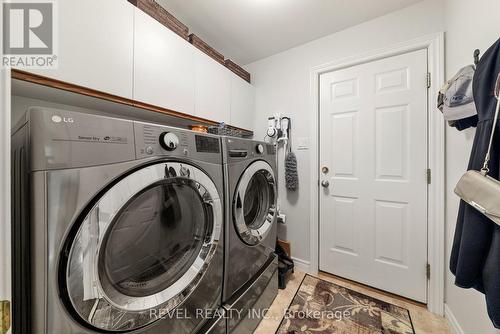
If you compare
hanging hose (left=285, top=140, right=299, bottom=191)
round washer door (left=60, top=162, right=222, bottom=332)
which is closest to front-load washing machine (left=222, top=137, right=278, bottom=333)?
round washer door (left=60, top=162, right=222, bottom=332)

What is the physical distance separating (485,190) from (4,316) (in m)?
1.28

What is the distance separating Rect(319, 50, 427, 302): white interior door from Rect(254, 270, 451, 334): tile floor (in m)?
0.06

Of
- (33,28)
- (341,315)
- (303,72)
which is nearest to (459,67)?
(303,72)

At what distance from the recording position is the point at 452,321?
3.93 ft

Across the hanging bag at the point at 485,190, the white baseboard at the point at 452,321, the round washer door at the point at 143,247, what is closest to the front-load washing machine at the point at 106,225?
the round washer door at the point at 143,247

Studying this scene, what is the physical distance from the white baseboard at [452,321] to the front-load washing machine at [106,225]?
4.85 feet

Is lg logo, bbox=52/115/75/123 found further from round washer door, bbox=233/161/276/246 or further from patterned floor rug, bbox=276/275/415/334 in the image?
patterned floor rug, bbox=276/275/415/334

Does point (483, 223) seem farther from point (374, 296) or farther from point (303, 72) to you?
point (303, 72)

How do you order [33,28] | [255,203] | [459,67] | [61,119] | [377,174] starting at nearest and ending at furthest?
1. [61,119]
2. [33,28]
3. [459,67]
4. [255,203]
5. [377,174]

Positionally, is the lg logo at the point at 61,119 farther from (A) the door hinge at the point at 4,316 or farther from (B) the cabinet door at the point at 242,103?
(B) the cabinet door at the point at 242,103

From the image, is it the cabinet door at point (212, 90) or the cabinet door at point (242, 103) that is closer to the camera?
the cabinet door at point (212, 90)

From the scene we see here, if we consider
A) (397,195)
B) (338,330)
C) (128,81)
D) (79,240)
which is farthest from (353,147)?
(79,240)

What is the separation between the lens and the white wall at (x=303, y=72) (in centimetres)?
142

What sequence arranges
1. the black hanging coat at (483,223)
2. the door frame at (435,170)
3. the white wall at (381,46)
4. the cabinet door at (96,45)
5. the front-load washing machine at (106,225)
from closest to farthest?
the front-load washing machine at (106,225)
the black hanging coat at (483,223)
the cabinet door at (96,45)
the white wall at (381,46)
the door frame at (435,170)
